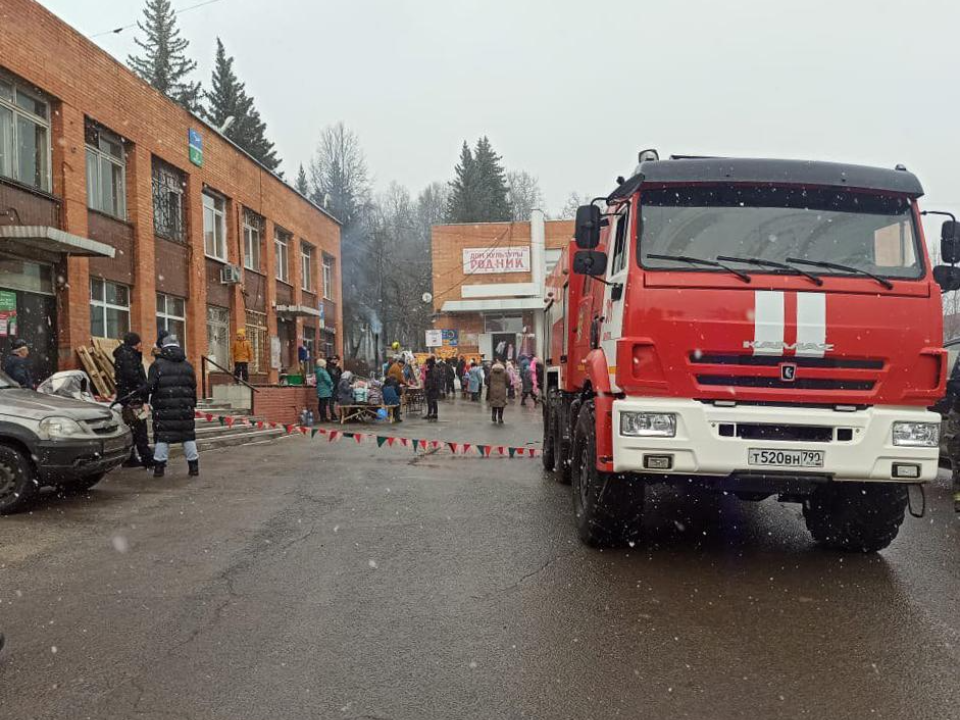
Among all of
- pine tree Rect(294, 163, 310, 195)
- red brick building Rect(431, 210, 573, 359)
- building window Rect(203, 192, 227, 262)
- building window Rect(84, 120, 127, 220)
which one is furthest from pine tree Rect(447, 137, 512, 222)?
building window Rect(84, 120, 127, 220)

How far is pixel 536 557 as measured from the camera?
18.6 feet

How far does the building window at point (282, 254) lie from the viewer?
2566 cm

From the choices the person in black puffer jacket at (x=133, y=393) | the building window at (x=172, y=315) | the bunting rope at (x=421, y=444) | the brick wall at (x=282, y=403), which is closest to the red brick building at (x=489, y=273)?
the brick wall at (x=282, y=403)

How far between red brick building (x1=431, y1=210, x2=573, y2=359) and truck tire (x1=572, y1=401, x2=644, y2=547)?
3220cm

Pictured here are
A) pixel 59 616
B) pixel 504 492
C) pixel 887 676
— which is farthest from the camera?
pixel 504 492

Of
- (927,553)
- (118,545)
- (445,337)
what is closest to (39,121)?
(118,545)

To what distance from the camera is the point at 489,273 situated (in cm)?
3884

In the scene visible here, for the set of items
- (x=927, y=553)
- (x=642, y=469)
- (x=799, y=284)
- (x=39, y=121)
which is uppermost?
(x=39, y=121)

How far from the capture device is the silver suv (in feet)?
23.5

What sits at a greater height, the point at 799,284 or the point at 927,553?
the point at 799,284

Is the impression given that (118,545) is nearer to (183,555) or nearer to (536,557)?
(183,555)

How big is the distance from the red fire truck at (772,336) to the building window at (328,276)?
86.7ft

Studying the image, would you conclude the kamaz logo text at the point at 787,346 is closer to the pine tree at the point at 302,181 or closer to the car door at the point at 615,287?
the car door at the point at 615,287

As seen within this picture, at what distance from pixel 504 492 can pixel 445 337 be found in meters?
29.1
